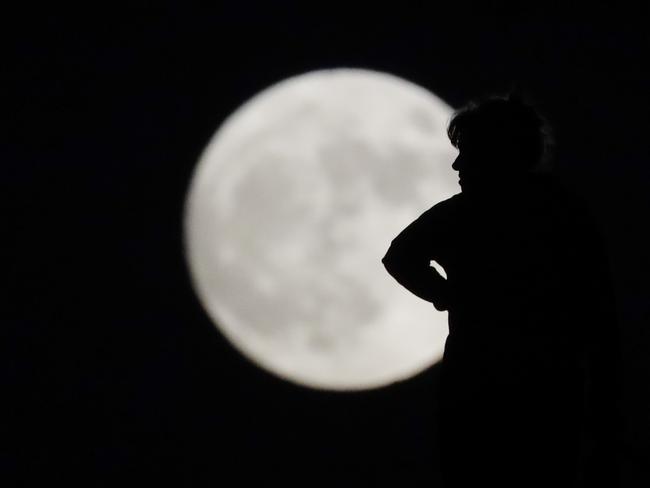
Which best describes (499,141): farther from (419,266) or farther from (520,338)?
(520,338)

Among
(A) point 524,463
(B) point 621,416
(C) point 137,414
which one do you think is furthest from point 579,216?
(C) point 137,414

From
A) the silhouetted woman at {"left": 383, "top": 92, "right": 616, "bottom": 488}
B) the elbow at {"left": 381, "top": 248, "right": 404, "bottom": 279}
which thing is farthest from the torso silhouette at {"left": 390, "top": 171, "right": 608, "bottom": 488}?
the elbow at {"left": 381, "top": 248, "right": 404, "bottom": 279}

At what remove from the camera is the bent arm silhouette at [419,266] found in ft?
5.08

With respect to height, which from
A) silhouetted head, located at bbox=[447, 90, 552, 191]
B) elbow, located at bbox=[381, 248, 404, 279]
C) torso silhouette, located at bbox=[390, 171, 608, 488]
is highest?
silhouetted head, located at bbox=[447, 90, 552, 191]

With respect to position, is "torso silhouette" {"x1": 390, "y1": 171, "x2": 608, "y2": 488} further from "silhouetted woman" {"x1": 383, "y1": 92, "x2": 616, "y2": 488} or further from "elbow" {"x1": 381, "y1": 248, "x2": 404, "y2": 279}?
"elbow" {"x1": 381, "y1": 248, "x2": 404, "y2": 279}

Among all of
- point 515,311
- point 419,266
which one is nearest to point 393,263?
point 419,266

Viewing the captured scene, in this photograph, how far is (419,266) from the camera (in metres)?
1.56

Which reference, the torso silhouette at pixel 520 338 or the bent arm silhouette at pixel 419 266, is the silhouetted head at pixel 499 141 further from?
the bent arm silhouette at pixel 419 266

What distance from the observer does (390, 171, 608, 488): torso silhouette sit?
4.51ft

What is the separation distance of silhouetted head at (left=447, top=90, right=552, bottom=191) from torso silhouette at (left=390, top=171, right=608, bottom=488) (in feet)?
0.13

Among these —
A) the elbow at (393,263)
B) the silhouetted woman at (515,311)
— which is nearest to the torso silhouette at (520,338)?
the silhouetted woman at (515,311)

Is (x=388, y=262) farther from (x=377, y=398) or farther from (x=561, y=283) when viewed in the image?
(x=377, y=398)

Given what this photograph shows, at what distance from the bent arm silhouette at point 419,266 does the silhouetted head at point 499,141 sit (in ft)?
0.46

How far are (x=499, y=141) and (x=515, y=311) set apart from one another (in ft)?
1.21
